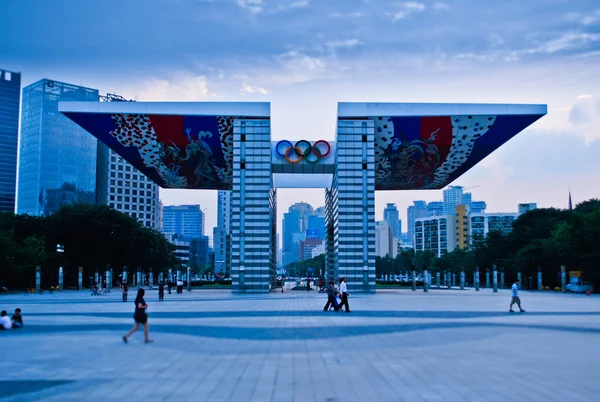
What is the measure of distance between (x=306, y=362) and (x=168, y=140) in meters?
43.2

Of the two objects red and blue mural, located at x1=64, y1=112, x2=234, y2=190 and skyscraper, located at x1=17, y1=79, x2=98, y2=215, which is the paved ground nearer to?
red and blue mural, located at x1=64, y1=112, x2=234, y2=190

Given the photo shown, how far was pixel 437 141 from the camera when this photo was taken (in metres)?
55.3

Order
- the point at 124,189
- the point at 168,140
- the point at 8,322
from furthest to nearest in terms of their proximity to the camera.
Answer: the point at 124,189 < the point at 168,140 < the point at 8,322

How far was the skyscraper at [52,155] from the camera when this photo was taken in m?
165

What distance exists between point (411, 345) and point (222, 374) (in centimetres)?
614

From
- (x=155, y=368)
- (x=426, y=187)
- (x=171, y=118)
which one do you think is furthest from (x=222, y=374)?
(x=426, y=187)

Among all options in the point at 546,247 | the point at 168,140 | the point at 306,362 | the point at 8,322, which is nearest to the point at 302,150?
the point at 168,140

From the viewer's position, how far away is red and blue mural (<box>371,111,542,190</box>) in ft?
171

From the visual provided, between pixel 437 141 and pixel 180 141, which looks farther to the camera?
pixel 437 141

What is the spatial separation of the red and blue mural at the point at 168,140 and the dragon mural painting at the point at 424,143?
13.7m

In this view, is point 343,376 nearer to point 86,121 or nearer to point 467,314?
point 467,314

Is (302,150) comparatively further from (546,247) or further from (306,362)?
(306,362)

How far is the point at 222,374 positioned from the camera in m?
12.5

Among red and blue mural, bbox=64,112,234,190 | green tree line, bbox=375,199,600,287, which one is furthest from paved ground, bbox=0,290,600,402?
green tree line, bbox=375,199,600,287
